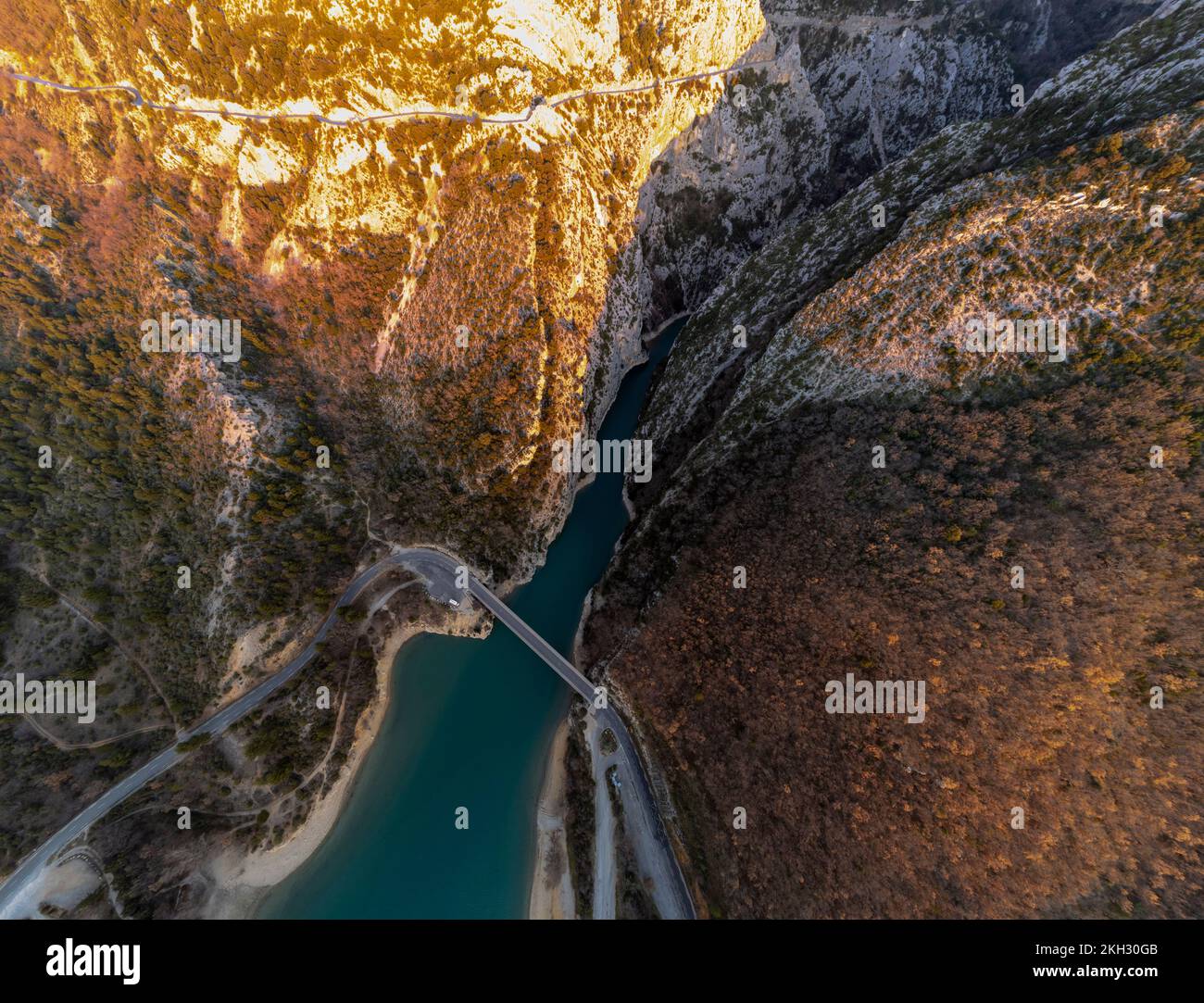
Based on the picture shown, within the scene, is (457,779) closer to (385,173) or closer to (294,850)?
(294,850)

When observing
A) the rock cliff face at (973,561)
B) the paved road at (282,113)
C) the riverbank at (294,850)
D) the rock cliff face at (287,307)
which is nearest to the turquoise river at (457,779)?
the riverbank at (294,850)

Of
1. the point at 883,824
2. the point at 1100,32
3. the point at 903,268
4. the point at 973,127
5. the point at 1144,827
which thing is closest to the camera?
the point at 1144,827

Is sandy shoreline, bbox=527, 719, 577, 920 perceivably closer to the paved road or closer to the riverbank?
the riverbank

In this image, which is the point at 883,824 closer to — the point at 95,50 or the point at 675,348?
the point at 675,348

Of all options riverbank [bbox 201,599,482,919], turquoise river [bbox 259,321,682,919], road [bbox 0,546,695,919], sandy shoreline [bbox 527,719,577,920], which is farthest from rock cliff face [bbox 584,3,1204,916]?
riverbank [bbox 201,599,482,919]

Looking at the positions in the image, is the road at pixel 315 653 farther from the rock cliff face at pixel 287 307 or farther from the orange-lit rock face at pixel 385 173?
the orange-lit rock face at pixel 385 173

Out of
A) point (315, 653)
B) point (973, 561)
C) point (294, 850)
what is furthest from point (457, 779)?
point (973, 561)

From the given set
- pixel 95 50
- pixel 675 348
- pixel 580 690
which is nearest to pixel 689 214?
pixel 675 348

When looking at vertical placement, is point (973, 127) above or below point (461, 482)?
above

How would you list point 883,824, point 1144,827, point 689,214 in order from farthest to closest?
point 689,214 → point 883,824 → point 1144,827
